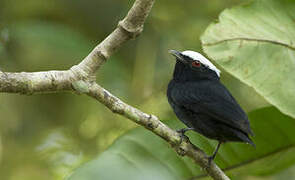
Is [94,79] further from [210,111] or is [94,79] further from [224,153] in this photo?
[224,153]

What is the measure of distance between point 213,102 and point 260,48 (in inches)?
18.5

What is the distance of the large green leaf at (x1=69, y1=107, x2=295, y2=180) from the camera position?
11.4 feet

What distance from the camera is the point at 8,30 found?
17.1 feet

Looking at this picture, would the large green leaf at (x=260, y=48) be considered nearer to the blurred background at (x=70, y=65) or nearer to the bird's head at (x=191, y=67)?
the bird's head at (x=191, y=67)

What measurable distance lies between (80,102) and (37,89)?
2826 millimetres

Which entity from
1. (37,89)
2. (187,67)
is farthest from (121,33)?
(187,67)

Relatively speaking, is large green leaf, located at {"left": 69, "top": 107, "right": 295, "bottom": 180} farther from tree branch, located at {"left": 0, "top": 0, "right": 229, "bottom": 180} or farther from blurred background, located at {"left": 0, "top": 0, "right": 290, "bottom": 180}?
blurred background, located at {"left": 0, "top": 0, "right": 290, "bottom": 180}

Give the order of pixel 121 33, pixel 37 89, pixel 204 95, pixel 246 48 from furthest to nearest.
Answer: pixel 204 95, pixel 246 48, pixel 121 33, pixel 37 89

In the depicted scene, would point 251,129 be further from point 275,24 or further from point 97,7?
point 97,7

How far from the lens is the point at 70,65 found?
5.32 meters

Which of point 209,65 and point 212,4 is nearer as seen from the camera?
point 209,65

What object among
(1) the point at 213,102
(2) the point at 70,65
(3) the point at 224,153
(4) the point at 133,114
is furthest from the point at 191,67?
(4) the point at 133,114

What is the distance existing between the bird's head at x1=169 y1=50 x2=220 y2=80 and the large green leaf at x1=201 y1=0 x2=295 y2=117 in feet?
2.53

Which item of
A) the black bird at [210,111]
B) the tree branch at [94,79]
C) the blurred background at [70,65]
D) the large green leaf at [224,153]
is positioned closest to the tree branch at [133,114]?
the tree branch at [94,79]
